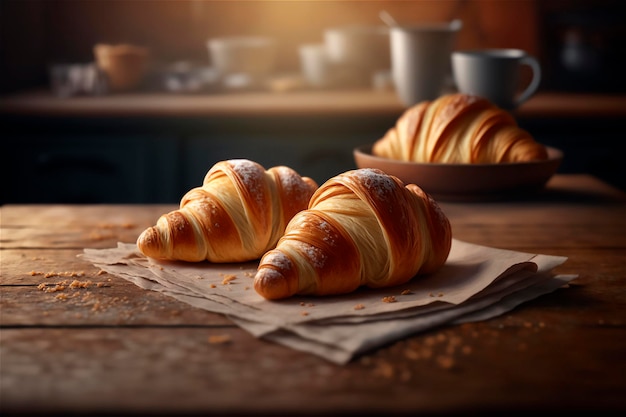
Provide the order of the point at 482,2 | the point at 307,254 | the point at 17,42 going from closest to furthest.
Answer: the point at 307,254 → the point at 17,42 → the point at 482,2

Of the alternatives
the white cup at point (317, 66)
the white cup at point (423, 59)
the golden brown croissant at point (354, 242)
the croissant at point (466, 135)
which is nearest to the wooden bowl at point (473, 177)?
the croissant at point (466, 135)

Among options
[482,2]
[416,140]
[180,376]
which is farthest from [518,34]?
[180,376]

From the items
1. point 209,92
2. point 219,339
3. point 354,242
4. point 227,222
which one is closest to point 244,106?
point 209,92

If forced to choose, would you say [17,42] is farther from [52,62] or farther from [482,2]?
[482,2]

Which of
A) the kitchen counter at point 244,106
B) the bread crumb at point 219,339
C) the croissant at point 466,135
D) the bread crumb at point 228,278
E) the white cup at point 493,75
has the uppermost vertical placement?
the white cup at point 493,75

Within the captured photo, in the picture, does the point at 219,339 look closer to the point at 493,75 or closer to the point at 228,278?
the point at 228,278

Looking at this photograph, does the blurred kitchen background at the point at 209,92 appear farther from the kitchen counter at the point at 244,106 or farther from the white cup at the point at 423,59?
the white cup at the point at 423,59

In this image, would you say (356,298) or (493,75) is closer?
(356,298)
